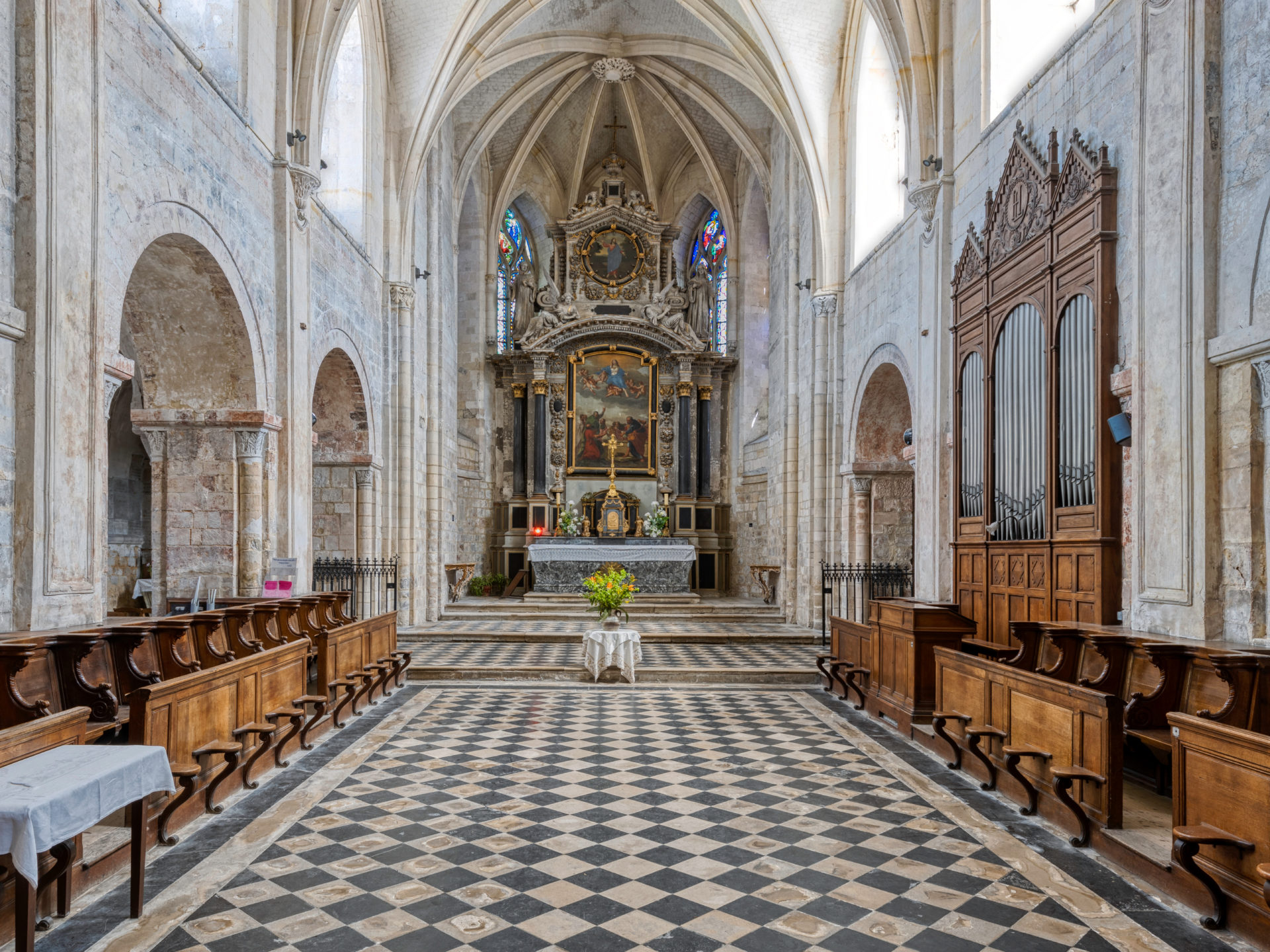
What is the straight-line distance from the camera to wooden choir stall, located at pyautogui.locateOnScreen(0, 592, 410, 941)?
185 inches

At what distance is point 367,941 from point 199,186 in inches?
305

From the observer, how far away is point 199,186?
9.16 metres

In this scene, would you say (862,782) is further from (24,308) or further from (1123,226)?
(24,308)

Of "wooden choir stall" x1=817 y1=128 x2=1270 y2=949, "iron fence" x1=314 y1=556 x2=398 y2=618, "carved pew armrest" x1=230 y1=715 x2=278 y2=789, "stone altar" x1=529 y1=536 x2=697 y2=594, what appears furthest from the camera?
"stone altar" x1=529 y1=536 x2=697 y2=594

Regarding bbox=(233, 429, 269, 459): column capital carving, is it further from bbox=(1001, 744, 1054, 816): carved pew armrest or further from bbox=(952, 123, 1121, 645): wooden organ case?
bbox=(1001, 744, 1054, 816): carved pew armrest

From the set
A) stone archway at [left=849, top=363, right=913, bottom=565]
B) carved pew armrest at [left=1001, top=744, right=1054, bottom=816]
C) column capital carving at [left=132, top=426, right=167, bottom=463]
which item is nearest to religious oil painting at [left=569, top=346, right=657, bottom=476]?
stone archway at [left=849, top=363, right=913, bottom=565]

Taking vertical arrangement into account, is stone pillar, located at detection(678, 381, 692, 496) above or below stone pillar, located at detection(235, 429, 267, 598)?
above

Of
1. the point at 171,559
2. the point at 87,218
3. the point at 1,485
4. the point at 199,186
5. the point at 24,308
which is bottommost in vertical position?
the point at 171,559

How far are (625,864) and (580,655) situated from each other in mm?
7999

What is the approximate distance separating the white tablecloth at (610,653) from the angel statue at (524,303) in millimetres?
14606

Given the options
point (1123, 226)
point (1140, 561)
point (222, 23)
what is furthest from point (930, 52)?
point (222, 23)

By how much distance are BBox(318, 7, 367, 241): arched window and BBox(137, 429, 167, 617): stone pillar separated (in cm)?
539

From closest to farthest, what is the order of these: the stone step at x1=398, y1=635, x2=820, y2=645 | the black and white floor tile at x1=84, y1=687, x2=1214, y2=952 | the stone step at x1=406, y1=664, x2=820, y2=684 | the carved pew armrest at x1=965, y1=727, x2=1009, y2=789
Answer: the black and white floor tile at x1=84, y1=687, x2=1214, y2=952 → the carved pew armrest at x1=965, y1=727, x2=1009, y2=789 → the stone step at x1=406, y1=664, x2=820, y2=684 → the stone step at x1=398, y1=635, x2=820, y2=645

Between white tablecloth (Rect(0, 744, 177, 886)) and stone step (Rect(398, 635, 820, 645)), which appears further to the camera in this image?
stone step (Rect(398, 635, 820, 645))
